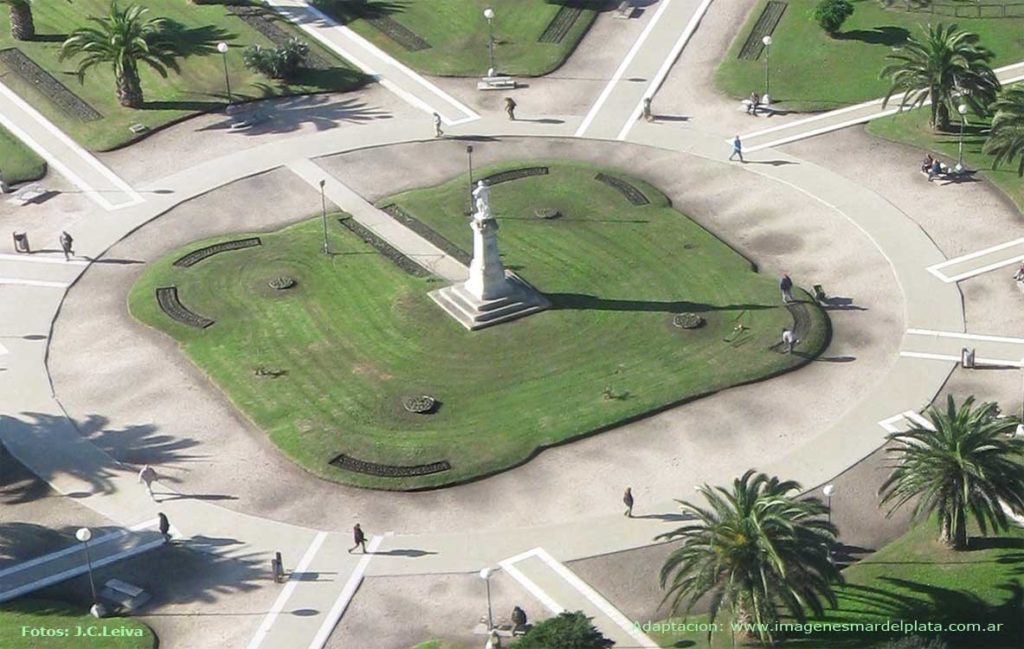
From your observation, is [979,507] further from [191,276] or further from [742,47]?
[742,47]

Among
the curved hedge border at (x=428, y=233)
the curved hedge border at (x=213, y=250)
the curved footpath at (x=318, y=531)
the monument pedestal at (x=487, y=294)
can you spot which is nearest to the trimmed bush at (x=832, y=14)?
the curved footpath at (x=318, y=531)

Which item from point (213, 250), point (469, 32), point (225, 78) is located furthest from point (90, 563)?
point (469, 32)

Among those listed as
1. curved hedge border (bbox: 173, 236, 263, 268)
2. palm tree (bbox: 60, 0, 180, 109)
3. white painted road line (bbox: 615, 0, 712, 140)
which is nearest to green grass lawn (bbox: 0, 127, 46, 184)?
palm tree (bbox: 60, 0, 180, 109)

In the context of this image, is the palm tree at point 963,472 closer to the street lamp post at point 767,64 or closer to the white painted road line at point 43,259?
the street lamp post at point 767,64

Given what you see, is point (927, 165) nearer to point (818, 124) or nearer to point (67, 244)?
point (818, 124)

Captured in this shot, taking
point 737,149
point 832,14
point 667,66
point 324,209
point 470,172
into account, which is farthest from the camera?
point 832,14
